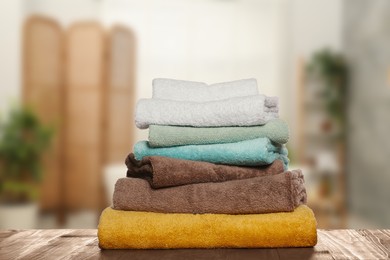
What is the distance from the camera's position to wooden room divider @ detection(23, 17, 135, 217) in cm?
286

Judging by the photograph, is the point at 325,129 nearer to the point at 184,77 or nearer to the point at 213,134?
the point at 184,77

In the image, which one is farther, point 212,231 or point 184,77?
point 184,77

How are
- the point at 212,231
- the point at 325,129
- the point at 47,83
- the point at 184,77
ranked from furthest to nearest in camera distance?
the point at 325,129, the point at 184,77, the point at 47,83, the point at 212,231

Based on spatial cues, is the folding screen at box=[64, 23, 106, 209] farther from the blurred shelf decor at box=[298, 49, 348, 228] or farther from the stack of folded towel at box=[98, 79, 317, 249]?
the stack of folded towel at box=[98, 79, 317, 249]

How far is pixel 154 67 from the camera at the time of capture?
300 cm

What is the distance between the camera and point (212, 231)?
64 cm

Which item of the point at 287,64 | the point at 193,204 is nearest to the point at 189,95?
the point at 193,204

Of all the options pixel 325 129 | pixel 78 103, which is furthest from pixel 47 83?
pixel 325 129

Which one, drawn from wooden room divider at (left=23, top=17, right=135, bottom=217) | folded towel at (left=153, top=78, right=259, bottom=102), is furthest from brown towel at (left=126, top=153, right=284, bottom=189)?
wooden room divider at (left=23, top=17, right=135, bottom=217)

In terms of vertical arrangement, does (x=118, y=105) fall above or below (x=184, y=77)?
below

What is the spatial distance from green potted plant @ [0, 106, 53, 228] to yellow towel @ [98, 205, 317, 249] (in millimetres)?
2113

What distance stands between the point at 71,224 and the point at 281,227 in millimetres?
2422

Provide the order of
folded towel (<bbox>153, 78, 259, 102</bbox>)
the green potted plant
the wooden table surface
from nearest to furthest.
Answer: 1. the wooden table surface
2. folded towel (<bbox>153, 78, 259, 102</bbox>)
3. the green potted plant

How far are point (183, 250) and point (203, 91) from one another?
25 cm
